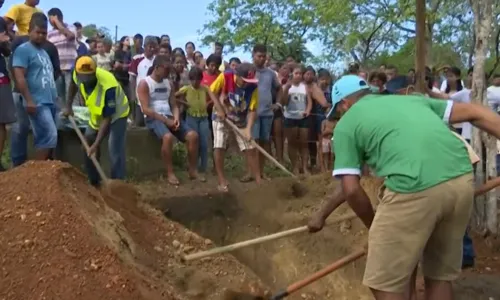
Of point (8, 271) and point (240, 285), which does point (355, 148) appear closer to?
point (8, 271)

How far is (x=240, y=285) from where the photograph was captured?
7.56 metres

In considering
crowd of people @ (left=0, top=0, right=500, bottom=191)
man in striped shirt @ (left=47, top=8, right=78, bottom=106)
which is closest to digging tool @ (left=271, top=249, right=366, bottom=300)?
crowd of people @ (left=0, top=0, right=500, bottom=191)

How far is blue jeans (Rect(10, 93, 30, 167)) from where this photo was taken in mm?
8766

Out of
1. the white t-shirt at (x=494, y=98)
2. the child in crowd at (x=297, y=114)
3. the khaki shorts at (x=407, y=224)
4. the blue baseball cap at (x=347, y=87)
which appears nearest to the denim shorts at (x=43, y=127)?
the child in crowd at (x=297, y=114)

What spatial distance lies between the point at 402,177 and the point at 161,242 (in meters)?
3.75

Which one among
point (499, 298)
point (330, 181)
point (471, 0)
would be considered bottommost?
point (499, 298)

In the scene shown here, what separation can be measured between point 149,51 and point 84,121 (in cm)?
188

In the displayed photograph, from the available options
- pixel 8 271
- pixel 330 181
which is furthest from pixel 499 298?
pixel 8 271

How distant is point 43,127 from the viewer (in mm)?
8641

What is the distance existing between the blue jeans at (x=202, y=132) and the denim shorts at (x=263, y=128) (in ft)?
2.27

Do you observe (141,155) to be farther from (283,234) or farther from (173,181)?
(283,234)

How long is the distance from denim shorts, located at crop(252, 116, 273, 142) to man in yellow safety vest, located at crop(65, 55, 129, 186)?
87.9 inches

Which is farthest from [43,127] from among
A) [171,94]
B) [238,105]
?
[238,105]

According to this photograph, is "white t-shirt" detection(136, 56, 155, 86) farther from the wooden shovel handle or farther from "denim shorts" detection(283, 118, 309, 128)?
"denim shorts" detection(283, 118, 309, 128)
